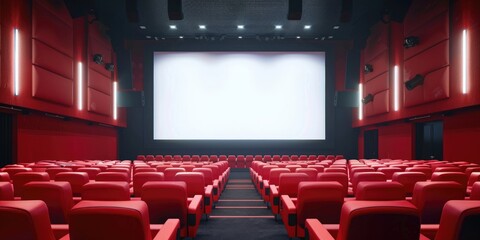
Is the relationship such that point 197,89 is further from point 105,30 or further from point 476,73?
point 476,73

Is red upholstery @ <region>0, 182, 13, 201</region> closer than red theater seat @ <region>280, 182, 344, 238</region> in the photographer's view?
Yes

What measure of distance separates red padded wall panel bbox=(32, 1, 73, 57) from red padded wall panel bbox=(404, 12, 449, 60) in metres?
11.0

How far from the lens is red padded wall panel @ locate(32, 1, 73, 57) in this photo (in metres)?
9.88

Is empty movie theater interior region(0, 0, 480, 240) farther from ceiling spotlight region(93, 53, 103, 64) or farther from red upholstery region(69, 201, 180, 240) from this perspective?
ceiling spotlight region(93, 53, 103, 64)

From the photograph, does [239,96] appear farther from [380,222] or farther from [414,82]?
[380,222]

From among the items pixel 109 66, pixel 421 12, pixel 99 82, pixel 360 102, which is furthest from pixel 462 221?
pixel 360 102

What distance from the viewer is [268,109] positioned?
54.6 ft

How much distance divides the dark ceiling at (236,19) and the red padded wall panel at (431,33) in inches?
80.3

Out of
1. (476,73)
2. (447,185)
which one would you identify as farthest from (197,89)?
(447,185)

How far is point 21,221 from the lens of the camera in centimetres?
165

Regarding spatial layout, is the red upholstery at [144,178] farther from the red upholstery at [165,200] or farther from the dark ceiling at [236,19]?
the dark ceiling at [236,19]

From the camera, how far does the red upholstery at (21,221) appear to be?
5.38 feet

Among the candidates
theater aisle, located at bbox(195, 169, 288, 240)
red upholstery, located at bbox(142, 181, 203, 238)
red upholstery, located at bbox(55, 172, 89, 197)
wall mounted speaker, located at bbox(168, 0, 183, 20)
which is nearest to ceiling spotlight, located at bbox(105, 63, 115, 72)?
wall mounted speaker, located at bbox(168, 0, 183, 20)

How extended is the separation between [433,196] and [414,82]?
964 cm
